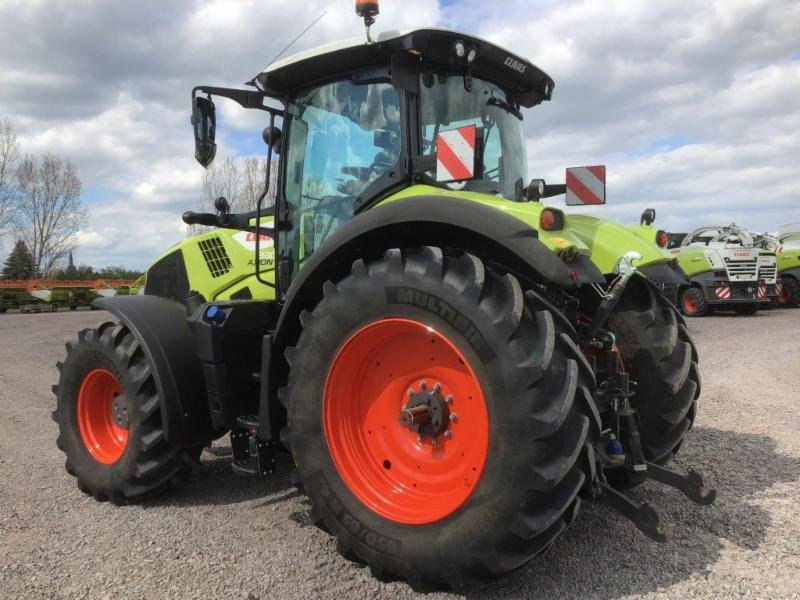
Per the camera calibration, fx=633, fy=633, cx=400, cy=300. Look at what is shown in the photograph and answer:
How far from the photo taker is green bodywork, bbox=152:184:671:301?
2.71 meters

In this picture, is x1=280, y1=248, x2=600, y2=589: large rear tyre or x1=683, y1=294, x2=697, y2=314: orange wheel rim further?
x1=683, y1=294, x2=697, y2=314: orange wheel rim

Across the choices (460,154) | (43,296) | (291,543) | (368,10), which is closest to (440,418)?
(291,543)

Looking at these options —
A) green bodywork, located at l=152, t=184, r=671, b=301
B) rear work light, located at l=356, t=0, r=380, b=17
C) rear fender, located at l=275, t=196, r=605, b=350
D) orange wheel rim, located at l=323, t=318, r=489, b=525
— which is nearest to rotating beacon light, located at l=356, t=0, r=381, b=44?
rear work light, located at l=356, t=0, r=380, b=17

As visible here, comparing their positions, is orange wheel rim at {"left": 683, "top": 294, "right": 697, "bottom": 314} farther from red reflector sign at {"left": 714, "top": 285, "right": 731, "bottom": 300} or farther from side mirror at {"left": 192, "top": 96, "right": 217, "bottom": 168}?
side mirror at {"left": 192, "top": 96, "right": 217, "bottom": 168}

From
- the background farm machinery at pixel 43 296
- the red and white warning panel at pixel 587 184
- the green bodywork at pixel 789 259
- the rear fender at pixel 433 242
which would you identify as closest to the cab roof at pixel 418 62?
the red and white warning panel at pixel 587 184

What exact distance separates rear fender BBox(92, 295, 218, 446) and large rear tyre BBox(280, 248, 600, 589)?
0.97m

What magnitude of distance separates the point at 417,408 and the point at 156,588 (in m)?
1.37

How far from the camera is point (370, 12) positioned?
10.4ft

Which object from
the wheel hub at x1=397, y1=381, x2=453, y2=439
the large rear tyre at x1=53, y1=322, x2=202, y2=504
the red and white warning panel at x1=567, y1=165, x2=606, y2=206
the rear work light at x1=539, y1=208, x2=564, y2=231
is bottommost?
the large rear tyre at x1=53, y1=322, x2=202, y2=504

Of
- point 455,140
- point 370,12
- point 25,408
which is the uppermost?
point 370,12

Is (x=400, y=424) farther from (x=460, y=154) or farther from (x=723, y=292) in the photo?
(x=723, y=292)

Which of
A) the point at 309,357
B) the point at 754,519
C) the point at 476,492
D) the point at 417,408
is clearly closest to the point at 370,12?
the point at 309,357

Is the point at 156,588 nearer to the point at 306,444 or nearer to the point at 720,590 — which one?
the point at 306,444

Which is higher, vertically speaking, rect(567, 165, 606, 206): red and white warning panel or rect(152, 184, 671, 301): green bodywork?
rect(567, 165, 606, 206): red and white warning panel
